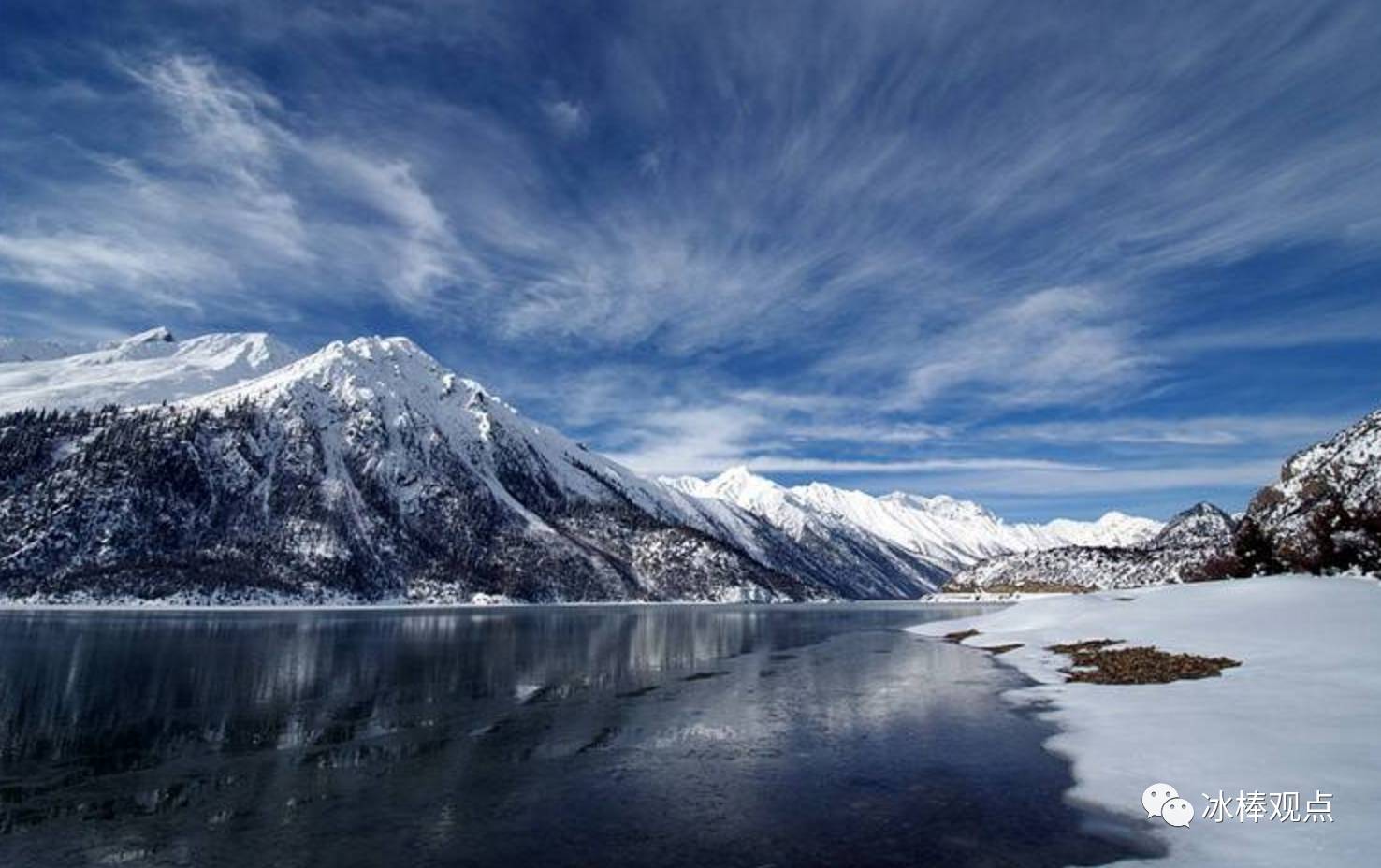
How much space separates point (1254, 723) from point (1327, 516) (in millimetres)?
81334

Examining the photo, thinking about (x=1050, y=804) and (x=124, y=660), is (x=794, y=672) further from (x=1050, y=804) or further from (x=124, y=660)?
(x=124, y=660)

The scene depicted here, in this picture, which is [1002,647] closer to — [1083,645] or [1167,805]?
[1083,645]

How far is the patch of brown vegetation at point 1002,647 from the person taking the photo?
74488 mm

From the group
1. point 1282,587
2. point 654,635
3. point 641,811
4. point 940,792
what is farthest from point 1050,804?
Result: point 654,635

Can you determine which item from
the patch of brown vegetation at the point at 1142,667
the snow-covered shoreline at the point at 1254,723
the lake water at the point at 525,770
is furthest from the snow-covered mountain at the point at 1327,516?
the lake water at the point at 525,770

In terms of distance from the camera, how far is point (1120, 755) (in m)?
26.6

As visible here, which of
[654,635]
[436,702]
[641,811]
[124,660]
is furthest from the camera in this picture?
[654,635]

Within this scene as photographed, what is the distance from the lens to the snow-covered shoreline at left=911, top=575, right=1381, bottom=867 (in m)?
17.7

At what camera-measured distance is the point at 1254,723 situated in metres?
27.7

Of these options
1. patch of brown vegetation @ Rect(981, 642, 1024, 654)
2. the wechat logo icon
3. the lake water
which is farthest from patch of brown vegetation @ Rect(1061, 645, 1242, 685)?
the wechat logo icon

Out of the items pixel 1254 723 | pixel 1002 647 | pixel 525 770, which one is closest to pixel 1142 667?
pixel 1254 723

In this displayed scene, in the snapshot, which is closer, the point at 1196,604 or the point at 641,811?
the point at 641,811

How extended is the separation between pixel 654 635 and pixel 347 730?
76.7 metres

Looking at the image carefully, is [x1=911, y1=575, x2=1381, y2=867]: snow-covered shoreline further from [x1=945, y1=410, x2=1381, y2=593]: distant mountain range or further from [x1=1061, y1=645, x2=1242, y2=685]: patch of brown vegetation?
[x1=945, y1=410, x2=1381, y2=593]: distant mountain range
